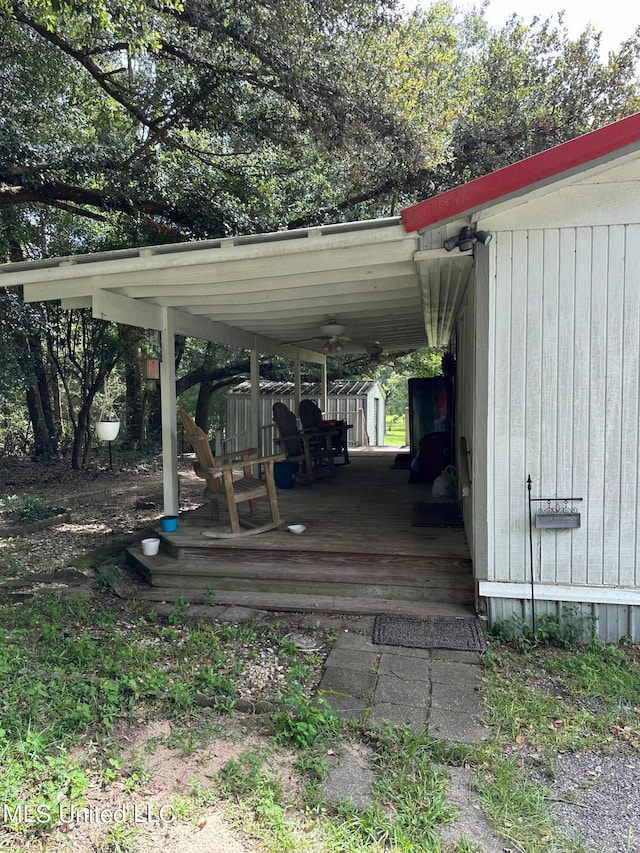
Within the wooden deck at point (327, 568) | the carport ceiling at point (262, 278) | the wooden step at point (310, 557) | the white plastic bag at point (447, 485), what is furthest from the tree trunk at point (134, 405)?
the wooden step at point (310, 557)

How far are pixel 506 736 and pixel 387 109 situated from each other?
22.9ft

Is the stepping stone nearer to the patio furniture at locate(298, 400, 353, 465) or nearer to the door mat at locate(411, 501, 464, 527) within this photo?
the door mat at locate(411, 501, 464, 527)

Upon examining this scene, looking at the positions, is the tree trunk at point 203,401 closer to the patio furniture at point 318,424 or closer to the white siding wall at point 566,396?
the patio furniture at point 318,424

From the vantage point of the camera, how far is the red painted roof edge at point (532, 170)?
2428 millimetres

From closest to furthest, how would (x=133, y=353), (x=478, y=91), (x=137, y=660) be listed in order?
(x=137, y=660)
(x=478, y=91)
(x=133, y=353)

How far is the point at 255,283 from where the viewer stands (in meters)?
3.95

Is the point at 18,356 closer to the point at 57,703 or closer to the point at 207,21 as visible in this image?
the point at 207,21

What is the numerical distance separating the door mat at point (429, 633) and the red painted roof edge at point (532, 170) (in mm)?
2308

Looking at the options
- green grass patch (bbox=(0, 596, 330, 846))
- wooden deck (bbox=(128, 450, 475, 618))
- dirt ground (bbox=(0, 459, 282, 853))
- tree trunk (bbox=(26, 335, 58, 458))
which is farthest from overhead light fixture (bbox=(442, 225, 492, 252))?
tree trunk (bbox=(26, 335, 58, 458))

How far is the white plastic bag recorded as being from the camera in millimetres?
5719

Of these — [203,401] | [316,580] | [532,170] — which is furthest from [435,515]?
[203,401]

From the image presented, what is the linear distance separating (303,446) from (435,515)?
266cm

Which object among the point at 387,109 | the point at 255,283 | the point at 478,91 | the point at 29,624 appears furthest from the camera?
the point at 478,91

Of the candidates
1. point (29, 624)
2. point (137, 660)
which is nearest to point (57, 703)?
point (137, 660)
